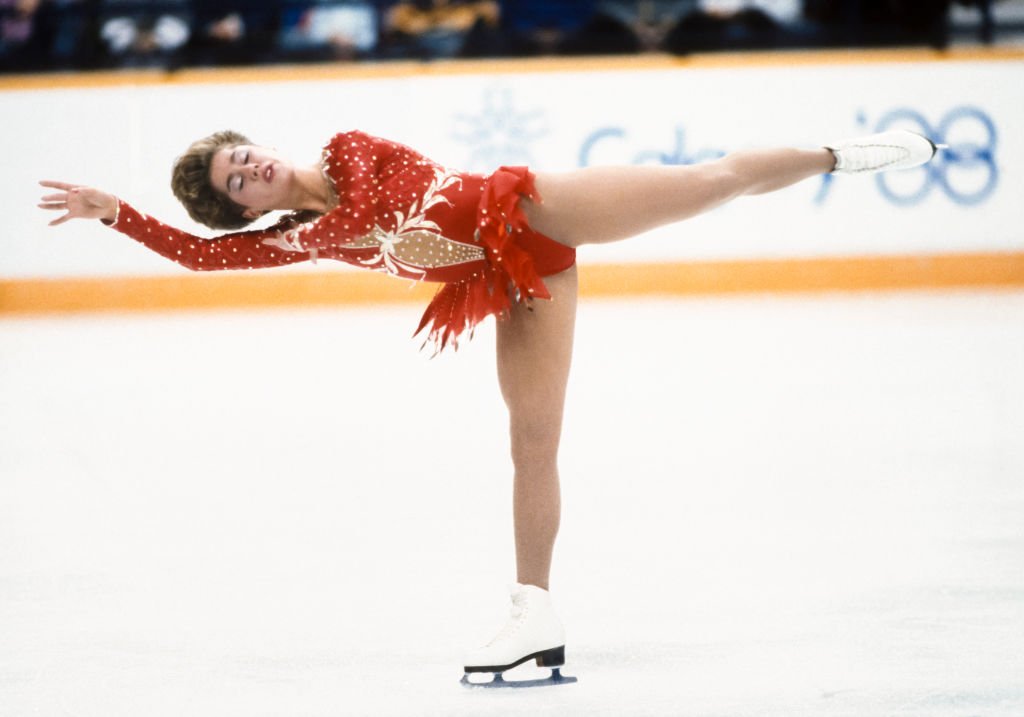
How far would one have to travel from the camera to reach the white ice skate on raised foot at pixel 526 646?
7.36ft

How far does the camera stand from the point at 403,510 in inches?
138

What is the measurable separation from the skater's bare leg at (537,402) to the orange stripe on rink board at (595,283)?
5.79 meters

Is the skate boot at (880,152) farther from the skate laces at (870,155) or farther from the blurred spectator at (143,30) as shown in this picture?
the blurred spectator at (143,30)

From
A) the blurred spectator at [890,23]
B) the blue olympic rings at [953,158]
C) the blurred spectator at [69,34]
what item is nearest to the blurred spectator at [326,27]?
the blurred spectator at [69,34]

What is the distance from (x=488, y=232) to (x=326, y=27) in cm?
677

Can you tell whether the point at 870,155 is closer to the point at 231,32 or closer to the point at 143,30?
the point at 231,32

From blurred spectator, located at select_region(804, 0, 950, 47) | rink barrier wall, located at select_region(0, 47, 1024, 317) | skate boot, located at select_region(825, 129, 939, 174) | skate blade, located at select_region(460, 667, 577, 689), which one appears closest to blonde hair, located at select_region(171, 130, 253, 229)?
skate blade, located at select_region(460, 667, 577, 689)

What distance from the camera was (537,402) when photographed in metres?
2.28

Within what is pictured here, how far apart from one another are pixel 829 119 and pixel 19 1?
528 cm

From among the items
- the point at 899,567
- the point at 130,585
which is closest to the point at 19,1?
the point at 130,585

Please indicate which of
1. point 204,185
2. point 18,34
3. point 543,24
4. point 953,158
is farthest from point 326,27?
point 204,185

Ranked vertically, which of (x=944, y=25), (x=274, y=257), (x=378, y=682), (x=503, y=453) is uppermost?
(x=944, y=25)

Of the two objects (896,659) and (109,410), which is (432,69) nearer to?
(109,410)

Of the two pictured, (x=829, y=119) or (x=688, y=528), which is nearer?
(x=688, y=528)
